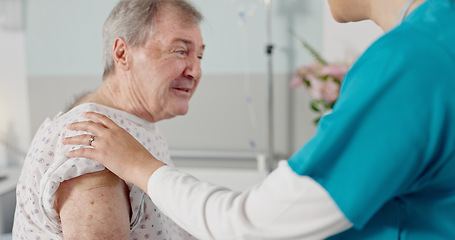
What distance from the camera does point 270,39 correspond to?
101 inches

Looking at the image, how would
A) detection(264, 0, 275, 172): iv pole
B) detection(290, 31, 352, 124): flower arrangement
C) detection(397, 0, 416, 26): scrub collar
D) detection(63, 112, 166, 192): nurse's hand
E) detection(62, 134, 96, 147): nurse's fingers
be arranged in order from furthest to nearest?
1. detection(264, 0, 275, 172): iv pole
2. detection(290, 31, 352, 124): flower arrangement
3. detection(62, 134, 96, 147): nurse's fingers
4. detection(63, 112, 166, 192): nurse's hand
5. detection(397, 0, 416, 26): scrub collar

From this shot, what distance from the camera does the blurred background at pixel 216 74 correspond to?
2.64 metres

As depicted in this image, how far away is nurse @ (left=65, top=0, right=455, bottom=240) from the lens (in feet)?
1.91

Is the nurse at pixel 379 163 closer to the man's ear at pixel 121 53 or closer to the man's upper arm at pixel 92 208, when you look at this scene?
the man's upper arm at pixel 92 208

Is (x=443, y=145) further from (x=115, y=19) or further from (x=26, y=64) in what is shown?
(x=26, y=64)

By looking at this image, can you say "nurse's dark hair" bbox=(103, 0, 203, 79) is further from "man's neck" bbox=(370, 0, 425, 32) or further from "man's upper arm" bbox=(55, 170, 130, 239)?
"man's neck" bbox=(370, 0, 425, 32)

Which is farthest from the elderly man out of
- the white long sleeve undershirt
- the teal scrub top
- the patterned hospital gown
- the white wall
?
the white wall

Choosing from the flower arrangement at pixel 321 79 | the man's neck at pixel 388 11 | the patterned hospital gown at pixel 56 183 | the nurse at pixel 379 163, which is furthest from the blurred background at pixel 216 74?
the nurse at pixel 379 163

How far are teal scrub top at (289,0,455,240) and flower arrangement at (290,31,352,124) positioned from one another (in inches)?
63.7

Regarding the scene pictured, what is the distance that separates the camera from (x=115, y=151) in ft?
2.95

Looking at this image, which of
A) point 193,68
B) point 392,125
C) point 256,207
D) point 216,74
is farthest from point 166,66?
point 216,74

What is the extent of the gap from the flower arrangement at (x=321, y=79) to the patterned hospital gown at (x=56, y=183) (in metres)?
1.32

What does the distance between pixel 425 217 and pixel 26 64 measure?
295 centimetres

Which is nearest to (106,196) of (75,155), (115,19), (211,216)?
(75,155)
